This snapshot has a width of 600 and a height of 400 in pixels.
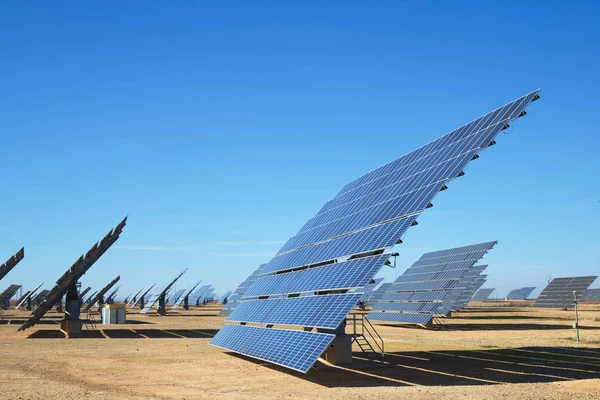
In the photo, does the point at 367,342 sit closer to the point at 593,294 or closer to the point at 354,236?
the point at 354,236

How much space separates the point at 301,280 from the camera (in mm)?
25953

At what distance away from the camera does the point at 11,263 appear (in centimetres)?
5141

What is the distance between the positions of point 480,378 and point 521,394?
3.34 m

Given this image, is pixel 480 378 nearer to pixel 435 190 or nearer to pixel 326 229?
pixel 435 190

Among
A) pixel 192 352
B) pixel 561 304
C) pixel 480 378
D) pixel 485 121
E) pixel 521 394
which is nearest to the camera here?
pixel 521 394

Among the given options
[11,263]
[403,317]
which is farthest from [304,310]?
[11,263]

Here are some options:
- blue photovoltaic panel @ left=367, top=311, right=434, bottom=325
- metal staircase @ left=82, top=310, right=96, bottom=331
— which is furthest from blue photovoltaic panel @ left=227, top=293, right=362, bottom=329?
metal staircase @ left=82, top=310, right=96, bottom=331

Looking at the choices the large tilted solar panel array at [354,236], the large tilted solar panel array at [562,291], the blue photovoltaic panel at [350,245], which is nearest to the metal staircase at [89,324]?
the large tilted solar panel array at [354,236]

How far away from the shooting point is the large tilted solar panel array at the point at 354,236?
67.5ft

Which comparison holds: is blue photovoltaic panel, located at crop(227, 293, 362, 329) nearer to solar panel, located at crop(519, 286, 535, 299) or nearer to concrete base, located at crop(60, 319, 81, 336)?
concrete base, located at crop(60, 319, 81, 336)

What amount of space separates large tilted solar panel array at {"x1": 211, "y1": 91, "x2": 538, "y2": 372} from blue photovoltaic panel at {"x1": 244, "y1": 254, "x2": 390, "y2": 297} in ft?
0.11

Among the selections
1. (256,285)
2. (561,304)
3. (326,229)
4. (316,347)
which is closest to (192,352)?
(256,285)

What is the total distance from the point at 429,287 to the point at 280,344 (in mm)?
29476

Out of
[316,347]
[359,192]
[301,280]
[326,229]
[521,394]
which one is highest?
[359,192]
